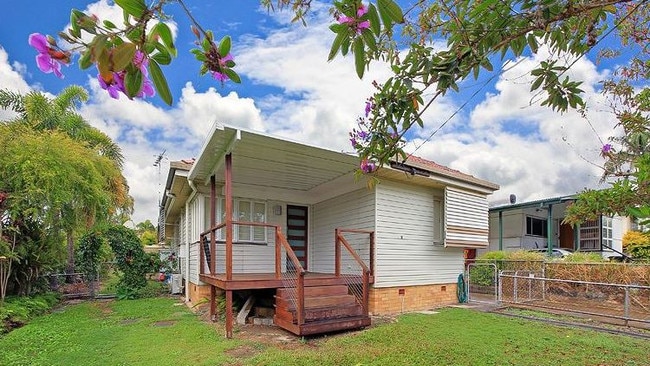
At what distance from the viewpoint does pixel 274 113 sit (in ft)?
32.6

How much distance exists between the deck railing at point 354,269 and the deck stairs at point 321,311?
0.29 meters

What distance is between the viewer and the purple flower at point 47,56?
109 centimetres

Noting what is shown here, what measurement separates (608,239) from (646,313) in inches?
439

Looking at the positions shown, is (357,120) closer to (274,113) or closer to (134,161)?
(274,113)

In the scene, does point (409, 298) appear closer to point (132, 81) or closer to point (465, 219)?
point (465, 219)

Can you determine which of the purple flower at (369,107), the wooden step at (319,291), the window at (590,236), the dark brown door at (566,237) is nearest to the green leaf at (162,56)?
the purple flower at (369,107)

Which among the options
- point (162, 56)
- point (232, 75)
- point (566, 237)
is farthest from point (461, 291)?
point (566, 237)

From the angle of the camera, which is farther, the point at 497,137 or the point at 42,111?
the point at 42,111

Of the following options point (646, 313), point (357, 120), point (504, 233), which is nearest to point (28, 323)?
point (357, 120)

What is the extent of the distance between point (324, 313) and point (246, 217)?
3.96 m

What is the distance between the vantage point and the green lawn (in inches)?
206

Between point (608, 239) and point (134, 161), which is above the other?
point (134, 161)

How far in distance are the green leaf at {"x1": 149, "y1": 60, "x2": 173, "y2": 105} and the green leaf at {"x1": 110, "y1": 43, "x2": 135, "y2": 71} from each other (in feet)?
0.33

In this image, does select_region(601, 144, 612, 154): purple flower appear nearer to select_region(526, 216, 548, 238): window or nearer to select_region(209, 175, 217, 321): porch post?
select_region(209, 175, 217, 321): porch post
